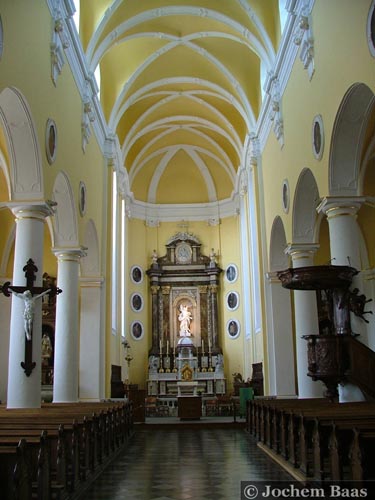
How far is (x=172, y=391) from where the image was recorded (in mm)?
23328

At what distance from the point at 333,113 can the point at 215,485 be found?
19.7 ft

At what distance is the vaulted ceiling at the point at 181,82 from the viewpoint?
1478 cm

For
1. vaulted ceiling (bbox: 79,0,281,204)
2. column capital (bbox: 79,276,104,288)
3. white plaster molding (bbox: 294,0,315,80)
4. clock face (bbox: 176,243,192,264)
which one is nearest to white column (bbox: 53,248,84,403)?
column capital (bbox: 79,276,104,288)

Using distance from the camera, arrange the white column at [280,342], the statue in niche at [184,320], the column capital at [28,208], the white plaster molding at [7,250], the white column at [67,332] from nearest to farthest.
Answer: the column capital at [28,208] → the white column at [67,332] → the white column at [280,342] → the white plaster molding at [7,250] → the statue in niche at [184,320]

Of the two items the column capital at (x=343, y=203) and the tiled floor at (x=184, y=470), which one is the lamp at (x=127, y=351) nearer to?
the tiled floor at (x=184, y=470)

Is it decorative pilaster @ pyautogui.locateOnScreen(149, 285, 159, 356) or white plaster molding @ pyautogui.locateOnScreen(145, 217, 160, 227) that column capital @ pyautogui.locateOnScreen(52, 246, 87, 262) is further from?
white plaster molding @ pyautogui.locateOnScreen(145, 217, 160, 227)

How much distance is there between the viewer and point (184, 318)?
2514 cm

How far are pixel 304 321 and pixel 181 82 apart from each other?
1010cm

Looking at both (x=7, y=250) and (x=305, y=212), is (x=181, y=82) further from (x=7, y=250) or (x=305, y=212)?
(x=305, y=212)

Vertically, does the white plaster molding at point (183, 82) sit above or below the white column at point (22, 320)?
above

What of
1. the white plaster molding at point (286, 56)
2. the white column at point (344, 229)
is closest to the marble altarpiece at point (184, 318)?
the white plaster molding at point (286, 56)

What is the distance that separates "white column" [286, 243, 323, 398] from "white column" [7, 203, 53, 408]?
575 centimetres

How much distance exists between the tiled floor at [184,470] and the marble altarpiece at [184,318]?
35.9ft

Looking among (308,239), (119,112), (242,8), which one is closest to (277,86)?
(242,8)
